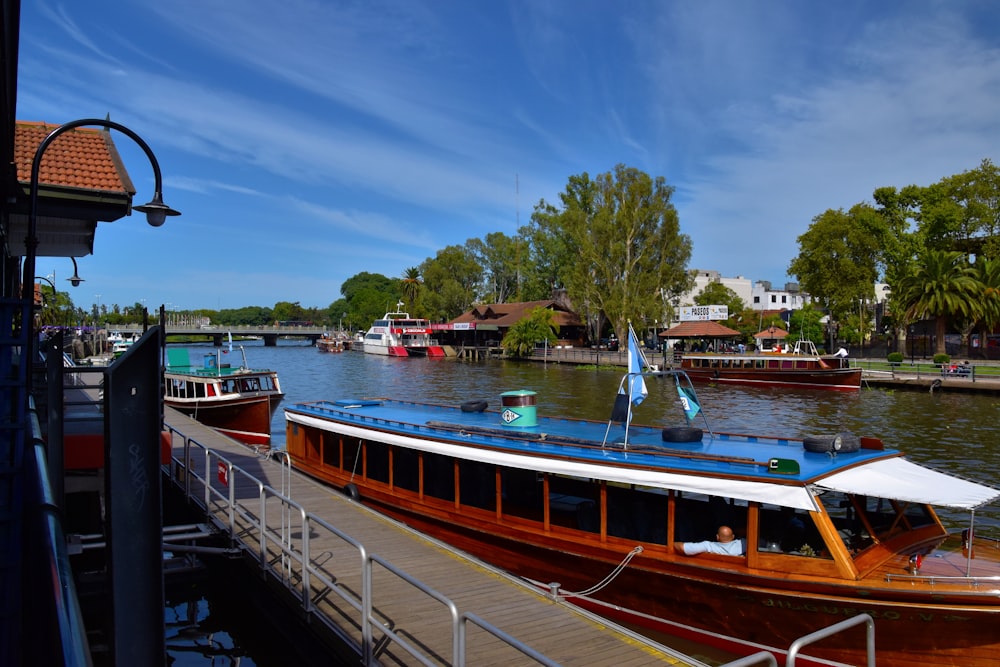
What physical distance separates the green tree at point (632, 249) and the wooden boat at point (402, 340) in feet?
105

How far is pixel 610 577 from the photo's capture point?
10.1 m

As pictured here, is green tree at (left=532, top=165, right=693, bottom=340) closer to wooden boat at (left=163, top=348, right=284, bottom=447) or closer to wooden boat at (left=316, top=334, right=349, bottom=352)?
wooden boat at (left=163, top=348, right=284, bottom=447)

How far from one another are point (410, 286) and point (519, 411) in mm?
117796

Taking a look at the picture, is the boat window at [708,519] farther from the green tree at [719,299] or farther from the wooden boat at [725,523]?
the green tree at [719,299]

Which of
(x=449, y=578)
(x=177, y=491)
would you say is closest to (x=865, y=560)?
(x=449, y=578)

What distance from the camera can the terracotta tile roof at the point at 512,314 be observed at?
85.2 m

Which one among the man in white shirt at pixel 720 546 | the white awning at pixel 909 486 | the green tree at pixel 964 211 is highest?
the green tree at pixel 964 211

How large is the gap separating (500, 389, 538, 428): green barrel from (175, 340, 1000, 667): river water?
6087mm

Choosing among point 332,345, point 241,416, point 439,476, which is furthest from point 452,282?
point 439,476

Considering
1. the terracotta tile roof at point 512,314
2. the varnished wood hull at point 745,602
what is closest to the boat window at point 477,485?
the varnished wood hull at point 745,602

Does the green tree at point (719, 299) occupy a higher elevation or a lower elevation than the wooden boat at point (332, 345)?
higher

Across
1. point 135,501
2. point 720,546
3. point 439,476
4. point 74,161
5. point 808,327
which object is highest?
point 74,161

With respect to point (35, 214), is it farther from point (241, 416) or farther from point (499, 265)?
point (499, 265)

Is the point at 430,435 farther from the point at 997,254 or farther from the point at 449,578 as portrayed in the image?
the point at 997,254
